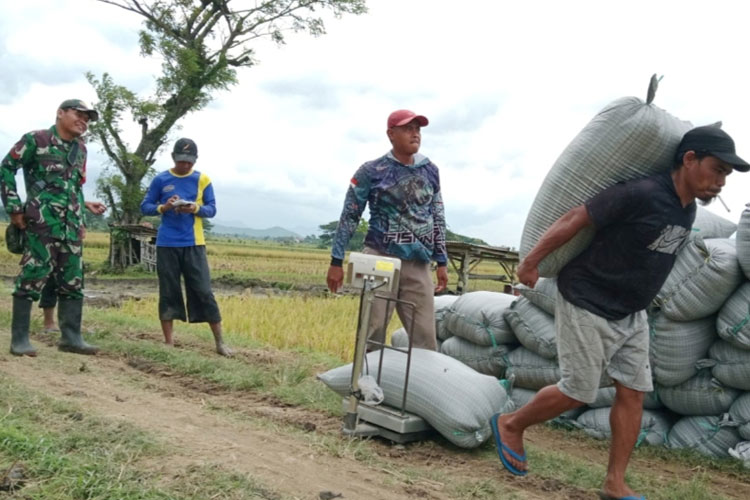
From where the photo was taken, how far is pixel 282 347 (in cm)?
729

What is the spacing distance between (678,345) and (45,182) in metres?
4.53

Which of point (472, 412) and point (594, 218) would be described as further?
point (472, 412)

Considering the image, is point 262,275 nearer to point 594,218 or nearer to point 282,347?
point 282,347

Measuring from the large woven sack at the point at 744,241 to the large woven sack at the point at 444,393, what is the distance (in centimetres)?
154

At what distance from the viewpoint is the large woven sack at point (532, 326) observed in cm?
474

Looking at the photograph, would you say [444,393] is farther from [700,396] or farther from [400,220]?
[700,396]

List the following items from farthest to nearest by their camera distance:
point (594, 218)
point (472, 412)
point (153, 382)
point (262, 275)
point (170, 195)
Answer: point (262, 275) < point (170, 195) < point (153, 382) < point (472, 412) < point (594, 218)

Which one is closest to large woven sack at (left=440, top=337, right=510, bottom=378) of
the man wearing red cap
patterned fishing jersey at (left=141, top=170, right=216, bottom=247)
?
the man wearing red cap

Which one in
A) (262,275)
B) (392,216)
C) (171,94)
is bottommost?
(262,275)

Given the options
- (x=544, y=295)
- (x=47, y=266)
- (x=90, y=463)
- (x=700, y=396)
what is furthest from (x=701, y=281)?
(x=47, y=266)

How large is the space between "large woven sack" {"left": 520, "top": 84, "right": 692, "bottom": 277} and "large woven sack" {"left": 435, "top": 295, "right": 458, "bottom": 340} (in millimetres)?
2153

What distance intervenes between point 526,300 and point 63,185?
3.53 meters

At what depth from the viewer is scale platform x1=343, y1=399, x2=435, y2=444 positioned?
12.4 feet

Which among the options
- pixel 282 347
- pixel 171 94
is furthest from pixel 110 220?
pixel 282 347
